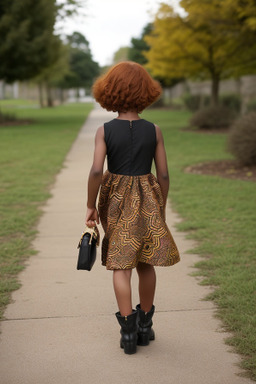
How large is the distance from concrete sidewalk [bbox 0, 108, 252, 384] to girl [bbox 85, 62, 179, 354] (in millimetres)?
206

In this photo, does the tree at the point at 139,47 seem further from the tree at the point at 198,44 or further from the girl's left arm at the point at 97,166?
the girl's left arm at the point at 97,166

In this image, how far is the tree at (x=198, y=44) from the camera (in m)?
15.7

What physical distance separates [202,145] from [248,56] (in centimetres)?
576

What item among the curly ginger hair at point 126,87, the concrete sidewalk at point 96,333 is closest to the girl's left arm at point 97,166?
the curly ginger hair at point 126,87

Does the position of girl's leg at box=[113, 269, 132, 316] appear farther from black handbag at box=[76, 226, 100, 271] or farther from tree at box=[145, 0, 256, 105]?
tree at box=[145, 0, 256, 105]

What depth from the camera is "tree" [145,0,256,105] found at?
15.7 m

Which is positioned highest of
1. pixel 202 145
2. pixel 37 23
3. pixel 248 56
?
pixel 37 23

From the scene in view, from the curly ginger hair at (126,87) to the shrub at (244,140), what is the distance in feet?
23.0

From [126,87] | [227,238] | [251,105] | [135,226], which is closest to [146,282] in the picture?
[135,226]

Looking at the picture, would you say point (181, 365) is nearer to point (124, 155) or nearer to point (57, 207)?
point (124, 155)

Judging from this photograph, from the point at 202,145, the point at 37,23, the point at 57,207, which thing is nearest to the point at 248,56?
the point at 202,145

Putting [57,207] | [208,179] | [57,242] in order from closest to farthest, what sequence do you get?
[57,242]
[57,207]
[208,179]

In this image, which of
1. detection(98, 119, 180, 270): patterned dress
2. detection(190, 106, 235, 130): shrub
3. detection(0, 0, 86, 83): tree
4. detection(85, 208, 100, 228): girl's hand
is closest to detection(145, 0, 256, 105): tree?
detection(190, 106, 235, 130): shrub

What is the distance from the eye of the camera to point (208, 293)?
3971 mm
